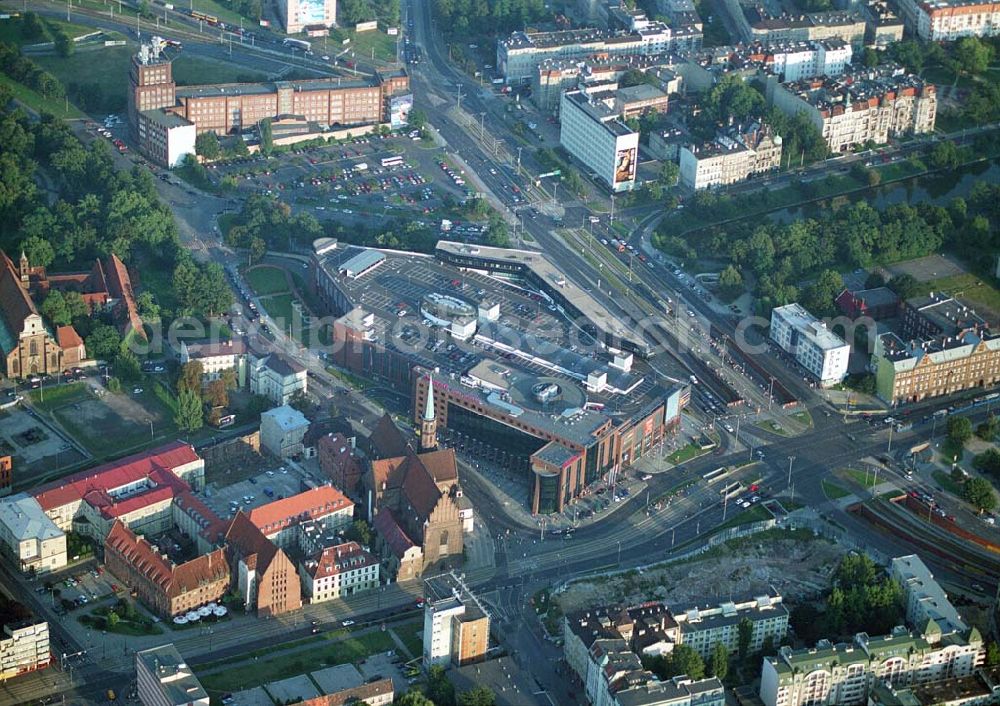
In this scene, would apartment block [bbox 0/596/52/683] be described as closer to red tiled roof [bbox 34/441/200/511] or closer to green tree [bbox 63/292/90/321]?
red tiled roof [bbox 34/441/200/511]

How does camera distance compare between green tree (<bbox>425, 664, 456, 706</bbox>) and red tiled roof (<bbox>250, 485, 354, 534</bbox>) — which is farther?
red tiled roof (<bbox>250, 485, 354, 534</bbox>)

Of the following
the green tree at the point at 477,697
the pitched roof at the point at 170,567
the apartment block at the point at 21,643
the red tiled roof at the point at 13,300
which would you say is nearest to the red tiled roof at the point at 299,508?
the pitched roof at the point at 170,567

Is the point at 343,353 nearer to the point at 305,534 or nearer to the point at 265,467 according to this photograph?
the point at 265,467

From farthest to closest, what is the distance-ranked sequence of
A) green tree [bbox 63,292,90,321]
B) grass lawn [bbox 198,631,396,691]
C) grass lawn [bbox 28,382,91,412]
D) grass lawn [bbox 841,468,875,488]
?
green tree [bbox 63,292,90,321], grass lawn [bbox 28,382,91,412], grass lawn [bbox 841,468,875,488], grass lawn [bbox 198,631,396,691]

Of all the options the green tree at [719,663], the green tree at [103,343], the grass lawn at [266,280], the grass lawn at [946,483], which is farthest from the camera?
the grass lawn at [266,280]

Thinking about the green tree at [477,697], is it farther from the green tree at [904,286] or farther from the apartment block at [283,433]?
the green tree at [904,286]

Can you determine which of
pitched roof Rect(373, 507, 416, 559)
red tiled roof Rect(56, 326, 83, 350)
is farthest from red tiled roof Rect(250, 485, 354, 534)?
red tiled roof Rect(56, 326, 83, 350)

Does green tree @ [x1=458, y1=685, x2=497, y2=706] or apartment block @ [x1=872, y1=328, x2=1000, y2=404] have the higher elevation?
apartment block @ [x1=872, y1=328, x2=1000, y2=404]
